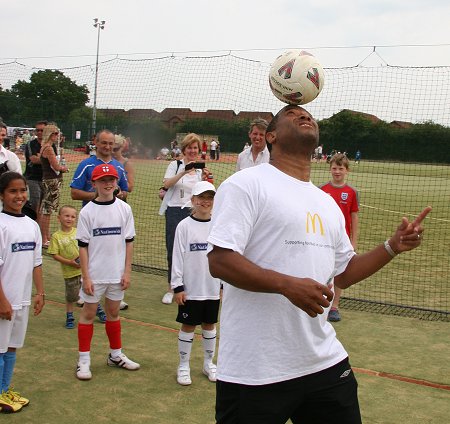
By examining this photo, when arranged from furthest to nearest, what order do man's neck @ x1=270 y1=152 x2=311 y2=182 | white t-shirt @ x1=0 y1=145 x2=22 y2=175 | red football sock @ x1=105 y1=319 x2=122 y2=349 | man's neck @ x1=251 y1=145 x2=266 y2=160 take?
man's neck @ x1=251 y1=145 x2=266 y2=160 < white t-shirt @ x1=0 y1=145 x2=22 y2=175 < red football sock @ x1=105 y1=319 x2=122 y2=349 < man's neck @ x1=270 y1=152 x2=311 y2=182

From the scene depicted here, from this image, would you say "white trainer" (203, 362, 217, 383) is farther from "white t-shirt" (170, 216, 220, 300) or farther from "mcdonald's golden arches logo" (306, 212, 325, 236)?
"mcdonald's golden arches logo" (306, 212, 325, 236)

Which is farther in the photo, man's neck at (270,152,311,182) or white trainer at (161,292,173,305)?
white trainer at (161,292,173,305)

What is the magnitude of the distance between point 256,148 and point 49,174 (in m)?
4.27

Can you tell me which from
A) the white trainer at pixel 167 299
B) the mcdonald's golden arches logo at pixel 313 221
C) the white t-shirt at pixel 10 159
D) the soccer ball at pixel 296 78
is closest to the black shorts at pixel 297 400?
the mcdonald's golden arches logo at pixel 313 221

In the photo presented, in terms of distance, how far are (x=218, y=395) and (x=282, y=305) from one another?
484mm

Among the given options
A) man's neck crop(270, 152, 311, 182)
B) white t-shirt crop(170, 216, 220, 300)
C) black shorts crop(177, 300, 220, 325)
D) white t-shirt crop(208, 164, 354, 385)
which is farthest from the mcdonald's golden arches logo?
black shorts crop(177, 300, 220, 325)

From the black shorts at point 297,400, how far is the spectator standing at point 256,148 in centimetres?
389

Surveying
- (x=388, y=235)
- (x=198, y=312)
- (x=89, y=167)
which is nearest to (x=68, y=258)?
(x=89, y=167)

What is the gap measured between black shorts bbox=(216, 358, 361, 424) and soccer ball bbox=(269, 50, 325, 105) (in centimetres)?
137

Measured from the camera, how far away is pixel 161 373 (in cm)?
488

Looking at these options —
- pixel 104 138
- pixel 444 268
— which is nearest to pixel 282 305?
pixel 104 138

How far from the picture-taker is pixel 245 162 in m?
6.68

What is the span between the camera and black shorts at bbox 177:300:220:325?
4734 millimetres

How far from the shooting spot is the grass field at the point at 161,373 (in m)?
4.16
